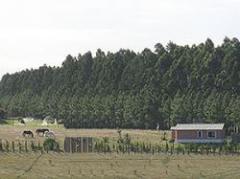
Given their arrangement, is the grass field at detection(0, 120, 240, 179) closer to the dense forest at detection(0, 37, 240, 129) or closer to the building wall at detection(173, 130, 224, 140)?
the building wall at detection(173, 130, 224, 140)

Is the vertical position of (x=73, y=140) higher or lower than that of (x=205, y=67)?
lower

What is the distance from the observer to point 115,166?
5434 cm

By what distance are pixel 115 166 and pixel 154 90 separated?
42582 millimetres

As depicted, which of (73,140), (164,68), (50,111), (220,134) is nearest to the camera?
(73,140)

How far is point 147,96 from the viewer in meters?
92.9

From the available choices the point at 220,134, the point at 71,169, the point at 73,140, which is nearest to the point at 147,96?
the point at 220,134

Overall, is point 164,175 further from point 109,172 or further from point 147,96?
point 147,96

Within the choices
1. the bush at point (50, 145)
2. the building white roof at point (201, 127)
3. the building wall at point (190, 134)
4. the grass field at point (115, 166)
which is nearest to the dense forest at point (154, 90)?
the building white roof at point (201, 127)

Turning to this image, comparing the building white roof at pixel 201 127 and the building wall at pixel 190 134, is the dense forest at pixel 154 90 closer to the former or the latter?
the building white roof at pixel 201 127

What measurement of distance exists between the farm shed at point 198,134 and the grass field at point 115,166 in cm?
1388

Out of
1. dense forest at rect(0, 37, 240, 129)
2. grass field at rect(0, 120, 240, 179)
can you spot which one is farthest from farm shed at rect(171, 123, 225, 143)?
grass field at rect(0, 120, 240, 179)

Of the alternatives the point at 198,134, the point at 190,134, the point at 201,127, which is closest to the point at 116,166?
the point at 190,134

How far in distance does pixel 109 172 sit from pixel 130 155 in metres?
6.03

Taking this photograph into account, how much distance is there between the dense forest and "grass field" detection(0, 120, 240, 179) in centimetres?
2196
